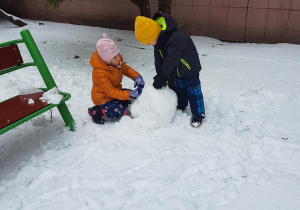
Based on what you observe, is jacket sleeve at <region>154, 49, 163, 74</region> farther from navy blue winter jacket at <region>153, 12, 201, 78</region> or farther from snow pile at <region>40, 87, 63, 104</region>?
snow pile at <region>40, 87, 63, 104</region>

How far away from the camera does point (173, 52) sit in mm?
2666

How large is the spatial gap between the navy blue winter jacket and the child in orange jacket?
1.56 ft

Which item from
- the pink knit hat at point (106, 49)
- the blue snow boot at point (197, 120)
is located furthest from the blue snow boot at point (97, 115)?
the blue snow boot at point (197, 120)

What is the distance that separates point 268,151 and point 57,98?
82.5 inches

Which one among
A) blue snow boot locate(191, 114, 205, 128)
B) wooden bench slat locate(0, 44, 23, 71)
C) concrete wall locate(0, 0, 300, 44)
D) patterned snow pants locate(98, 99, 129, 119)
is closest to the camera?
wooden bench slat locate(0, 44, 23, 71)

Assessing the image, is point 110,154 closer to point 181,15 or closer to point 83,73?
point 83,73

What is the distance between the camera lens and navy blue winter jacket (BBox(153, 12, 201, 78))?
104 inches

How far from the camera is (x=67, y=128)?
307cm

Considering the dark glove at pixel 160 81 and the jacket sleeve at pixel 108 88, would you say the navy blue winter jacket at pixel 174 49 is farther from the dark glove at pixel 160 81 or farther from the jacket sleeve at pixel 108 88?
the jacket sleeve at pixel 108 88

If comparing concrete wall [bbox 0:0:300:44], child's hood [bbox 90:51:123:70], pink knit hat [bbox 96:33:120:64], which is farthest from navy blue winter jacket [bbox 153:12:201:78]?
concrete wall [bbox 0:0:300:44]

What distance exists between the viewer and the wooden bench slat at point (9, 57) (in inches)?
108

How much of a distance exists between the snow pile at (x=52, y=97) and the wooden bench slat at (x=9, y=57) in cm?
47

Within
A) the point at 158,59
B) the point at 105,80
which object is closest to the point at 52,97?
the point at 105,80

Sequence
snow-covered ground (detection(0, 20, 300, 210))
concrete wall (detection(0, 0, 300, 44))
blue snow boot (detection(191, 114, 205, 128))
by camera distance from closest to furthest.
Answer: snow-covered ground (detection(0, 20, 300, 210)) < blue snow boot (detection(191, 114, 205, 128)) < concrete wall (detection(0, 0, 300, 44))
